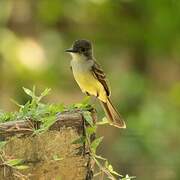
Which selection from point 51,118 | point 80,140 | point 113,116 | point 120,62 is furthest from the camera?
point 120,62

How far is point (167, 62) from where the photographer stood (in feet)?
38.7

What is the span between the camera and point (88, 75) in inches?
225

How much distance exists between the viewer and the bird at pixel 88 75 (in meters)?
5.67

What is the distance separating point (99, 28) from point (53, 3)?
902 millimetres

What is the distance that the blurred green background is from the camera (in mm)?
8852

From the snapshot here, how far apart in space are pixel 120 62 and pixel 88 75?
20.1 feet

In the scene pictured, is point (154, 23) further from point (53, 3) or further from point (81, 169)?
point (81, 169)

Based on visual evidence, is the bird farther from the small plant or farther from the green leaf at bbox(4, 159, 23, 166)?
the green leaf at bbox(4, 159, 23, 166)

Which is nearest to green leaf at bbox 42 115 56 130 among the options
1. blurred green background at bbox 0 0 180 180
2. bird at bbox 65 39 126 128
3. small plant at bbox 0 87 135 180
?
small plant at bbox 0 87 135 180

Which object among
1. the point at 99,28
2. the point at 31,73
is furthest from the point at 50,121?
the point at 99,28

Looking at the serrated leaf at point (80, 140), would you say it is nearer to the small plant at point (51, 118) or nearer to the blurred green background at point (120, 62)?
the small plant at point (51, 118)

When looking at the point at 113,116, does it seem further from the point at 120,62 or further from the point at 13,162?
the point at 120,62

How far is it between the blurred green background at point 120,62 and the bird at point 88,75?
9.04 ft

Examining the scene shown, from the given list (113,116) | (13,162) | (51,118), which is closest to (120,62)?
(113,116)
